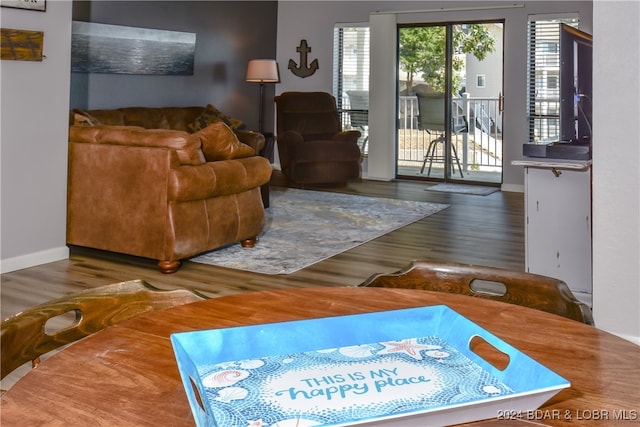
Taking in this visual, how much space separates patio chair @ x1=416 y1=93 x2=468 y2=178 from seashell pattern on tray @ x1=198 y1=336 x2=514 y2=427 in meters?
8.21

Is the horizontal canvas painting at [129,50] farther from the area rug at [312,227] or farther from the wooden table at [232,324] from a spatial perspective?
the wooden table at [232,324]

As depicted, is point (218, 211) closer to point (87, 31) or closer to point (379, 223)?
point (379, 223)

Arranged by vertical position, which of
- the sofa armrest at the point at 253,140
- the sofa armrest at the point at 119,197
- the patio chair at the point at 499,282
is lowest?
the patio chair at the point at 499,282

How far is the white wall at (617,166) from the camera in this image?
2.53 meters

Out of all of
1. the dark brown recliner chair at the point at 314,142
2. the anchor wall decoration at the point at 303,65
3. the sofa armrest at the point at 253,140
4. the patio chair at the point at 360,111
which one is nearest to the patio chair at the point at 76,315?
the sofa armrest at the point at 253,140

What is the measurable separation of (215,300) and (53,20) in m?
3.58

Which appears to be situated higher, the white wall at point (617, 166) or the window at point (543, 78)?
the window at point (543, 78)

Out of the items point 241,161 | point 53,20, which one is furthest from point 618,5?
point 53,20

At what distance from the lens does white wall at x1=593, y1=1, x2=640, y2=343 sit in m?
2.53

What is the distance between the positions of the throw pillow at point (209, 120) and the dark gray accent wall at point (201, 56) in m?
0.47

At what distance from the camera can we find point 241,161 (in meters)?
4.52

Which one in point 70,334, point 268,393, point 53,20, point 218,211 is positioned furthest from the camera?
point 218,211

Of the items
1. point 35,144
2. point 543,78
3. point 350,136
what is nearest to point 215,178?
point 35,144

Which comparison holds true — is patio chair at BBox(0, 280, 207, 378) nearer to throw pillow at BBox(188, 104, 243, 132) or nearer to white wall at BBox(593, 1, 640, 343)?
white wall at BBox(593, 1, 640, 343)
